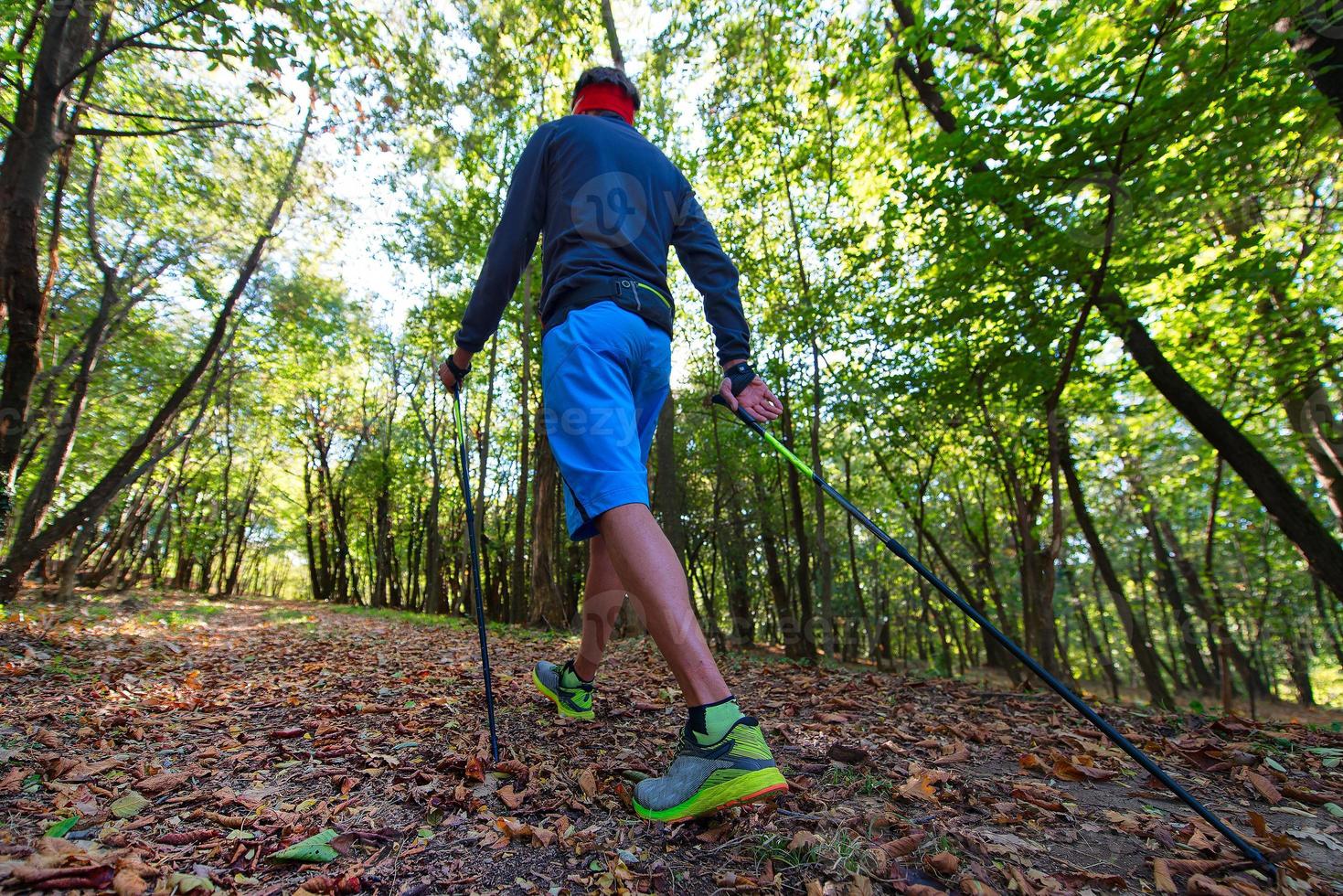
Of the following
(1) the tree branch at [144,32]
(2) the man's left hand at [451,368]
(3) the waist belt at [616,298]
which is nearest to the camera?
(3) the waist belt at [616,298]

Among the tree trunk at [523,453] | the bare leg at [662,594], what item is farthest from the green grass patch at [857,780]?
the tree trunk at [523,453]

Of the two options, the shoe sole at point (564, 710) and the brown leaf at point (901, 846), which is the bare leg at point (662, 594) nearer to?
the brown leaf at point (901, 846)

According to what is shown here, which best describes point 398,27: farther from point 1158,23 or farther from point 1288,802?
point 1288,802

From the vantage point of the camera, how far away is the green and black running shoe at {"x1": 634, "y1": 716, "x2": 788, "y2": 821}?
1540mm

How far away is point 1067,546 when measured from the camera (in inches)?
886

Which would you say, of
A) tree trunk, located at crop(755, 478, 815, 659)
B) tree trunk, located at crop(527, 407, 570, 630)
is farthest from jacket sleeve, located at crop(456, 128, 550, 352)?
tree trunk, located at crop(755, 478, 815, 659)

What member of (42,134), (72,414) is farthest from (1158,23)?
(72,414)

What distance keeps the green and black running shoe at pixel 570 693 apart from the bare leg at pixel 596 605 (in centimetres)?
4

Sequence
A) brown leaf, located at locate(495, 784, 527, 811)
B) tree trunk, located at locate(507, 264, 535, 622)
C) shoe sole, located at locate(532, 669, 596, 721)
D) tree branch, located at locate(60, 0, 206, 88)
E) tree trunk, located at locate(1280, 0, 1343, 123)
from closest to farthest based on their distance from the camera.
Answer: brown leaf, located at locate(495, 784, 527, 811) < shoe sole, located at locate(532, 669, 596, 721) < tree trunk, located at locate(1280, 0, 1343, 123) < tree branch, located at locate(60, 0, 206, 88) < tree trunk, located at locate(507, 264, 535, 622)

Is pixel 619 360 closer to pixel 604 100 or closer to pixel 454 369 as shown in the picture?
pixel 454 369

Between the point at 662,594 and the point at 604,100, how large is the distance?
2148mm

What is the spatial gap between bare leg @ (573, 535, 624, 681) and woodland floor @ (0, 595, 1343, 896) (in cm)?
30

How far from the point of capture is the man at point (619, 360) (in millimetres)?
1656

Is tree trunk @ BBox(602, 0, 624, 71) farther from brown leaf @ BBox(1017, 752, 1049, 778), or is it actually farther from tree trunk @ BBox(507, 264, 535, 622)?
brown leaf @ BBox(1017, 752, 1049, 778)
